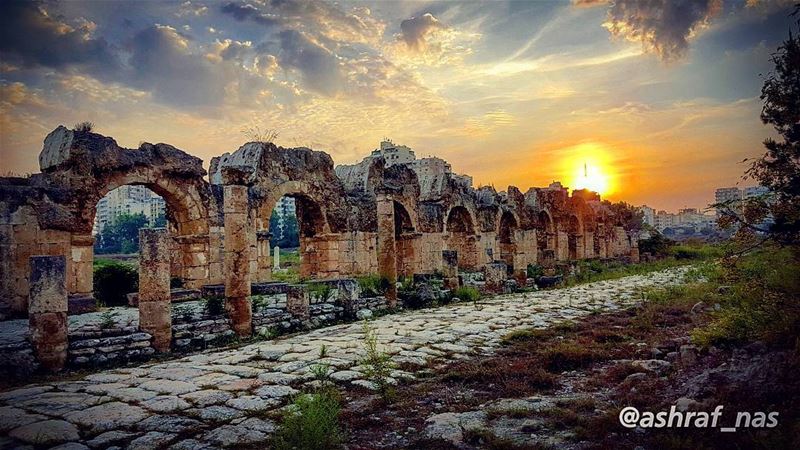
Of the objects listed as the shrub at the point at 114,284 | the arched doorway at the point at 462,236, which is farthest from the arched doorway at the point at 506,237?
the shrub at the point at 114,284

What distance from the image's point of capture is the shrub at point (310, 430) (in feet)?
13.5

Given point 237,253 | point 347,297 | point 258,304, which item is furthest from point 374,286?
point 237,253

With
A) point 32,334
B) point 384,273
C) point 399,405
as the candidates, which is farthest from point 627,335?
point 32,334

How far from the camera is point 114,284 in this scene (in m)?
14.1

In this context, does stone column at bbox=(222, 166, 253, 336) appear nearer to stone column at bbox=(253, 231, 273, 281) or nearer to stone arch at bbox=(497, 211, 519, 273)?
stone column at bbox=(253, 231, 273, 281)

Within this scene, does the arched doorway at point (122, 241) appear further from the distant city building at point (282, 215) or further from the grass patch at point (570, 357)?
the distant city building at point (282, 215)

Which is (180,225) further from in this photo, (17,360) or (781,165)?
(781,165)

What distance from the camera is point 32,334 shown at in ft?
24.6

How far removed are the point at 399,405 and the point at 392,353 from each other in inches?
95.0

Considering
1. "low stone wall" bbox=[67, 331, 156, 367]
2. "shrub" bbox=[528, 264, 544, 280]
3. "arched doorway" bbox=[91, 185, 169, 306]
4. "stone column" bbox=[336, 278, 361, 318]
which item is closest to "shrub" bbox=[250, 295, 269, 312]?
"stone column" bbox=[336, 278, 361, 318]

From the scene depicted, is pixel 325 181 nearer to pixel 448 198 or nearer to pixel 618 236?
pixel 448 198

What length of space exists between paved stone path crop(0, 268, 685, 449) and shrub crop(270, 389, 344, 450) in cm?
33

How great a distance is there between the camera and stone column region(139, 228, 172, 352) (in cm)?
871

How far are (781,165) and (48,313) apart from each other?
1033 cm
